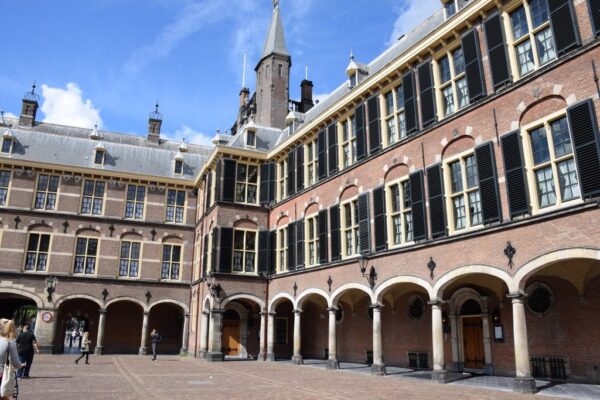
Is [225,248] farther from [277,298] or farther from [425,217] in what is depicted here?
[425,217]

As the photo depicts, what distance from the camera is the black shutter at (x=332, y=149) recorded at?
75.8 feet

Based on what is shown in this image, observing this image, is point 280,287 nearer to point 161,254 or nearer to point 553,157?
point 161,254

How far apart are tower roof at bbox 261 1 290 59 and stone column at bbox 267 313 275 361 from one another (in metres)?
22.7

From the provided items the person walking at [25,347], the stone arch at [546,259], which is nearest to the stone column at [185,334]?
the person walking at [25,347]

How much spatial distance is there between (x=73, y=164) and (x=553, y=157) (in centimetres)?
3151

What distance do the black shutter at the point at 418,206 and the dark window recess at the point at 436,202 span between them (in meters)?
0.34

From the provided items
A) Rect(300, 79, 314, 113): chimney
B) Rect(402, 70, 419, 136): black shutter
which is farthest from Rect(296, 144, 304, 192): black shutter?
Rect(300, 79, 314, 113): chimney

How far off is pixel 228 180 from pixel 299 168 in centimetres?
466

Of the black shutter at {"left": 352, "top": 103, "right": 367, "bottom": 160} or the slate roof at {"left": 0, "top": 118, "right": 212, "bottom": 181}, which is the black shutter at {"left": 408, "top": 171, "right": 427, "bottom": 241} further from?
the slate roof at {"left": 0, "top": 118, "right": 212, "bottom": 181}

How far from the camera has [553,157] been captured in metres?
13.0

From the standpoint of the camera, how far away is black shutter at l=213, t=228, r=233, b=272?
27.0m

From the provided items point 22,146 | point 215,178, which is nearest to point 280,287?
point 215,178

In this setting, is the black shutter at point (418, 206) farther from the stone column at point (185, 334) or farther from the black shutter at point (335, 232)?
the stone column at point (185, 334)

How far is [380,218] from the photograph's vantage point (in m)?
19.2
